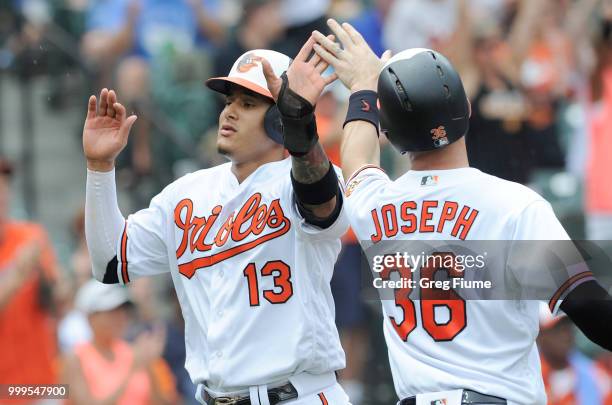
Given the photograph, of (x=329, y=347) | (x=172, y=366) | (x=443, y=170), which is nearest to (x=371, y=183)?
(x=443, y=170)

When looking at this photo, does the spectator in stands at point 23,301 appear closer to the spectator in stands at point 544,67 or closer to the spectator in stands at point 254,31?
the spectator in stands at point 254,31

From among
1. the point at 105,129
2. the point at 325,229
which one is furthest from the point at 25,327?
the point at 325,229

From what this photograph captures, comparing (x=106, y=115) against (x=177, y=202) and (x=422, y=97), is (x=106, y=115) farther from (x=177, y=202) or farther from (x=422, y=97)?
(x=422, y=97)

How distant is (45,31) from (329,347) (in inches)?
260

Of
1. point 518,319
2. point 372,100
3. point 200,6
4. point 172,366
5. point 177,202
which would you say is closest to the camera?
point 518,319

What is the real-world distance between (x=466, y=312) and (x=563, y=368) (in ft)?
11.9

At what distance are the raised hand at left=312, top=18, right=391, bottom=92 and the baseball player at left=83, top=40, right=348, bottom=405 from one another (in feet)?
0.42

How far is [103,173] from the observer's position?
4.90m

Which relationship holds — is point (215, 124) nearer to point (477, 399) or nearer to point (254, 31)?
point (254, 31)

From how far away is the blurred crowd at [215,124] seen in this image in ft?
24.9

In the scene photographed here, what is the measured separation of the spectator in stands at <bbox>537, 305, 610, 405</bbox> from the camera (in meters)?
7.38

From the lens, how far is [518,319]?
3988mm

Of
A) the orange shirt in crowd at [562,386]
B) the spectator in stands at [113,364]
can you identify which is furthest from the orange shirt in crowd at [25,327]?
the orange shirt in crowd at [562,386]

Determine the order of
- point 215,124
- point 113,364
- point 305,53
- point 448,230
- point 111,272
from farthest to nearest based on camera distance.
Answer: point 215,124
point 113,364
point 111,272
point 305,53
point 448,230
